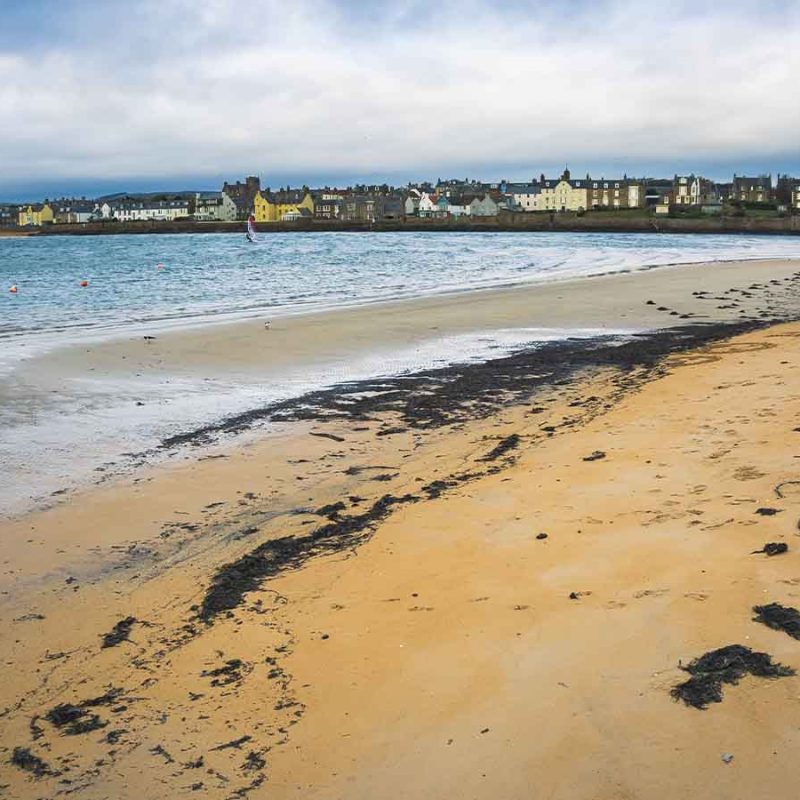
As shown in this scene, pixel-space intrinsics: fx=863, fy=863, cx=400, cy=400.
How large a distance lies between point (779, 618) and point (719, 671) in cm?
47

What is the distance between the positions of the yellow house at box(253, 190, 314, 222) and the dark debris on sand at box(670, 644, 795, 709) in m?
158

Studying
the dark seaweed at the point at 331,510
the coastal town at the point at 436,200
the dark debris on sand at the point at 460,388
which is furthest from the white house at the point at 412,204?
the dark seaweed at the point at 331,510

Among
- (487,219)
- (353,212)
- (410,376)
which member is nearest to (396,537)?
(410,376)

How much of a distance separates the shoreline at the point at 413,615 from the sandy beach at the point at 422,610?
0.01 meters

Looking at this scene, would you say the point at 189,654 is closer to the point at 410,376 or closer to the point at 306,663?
the point at 306,663

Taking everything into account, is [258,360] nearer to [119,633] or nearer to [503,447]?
[503,447]

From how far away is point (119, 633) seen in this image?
4.21m

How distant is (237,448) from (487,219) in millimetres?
121418

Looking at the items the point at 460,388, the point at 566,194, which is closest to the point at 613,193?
the point at 566,194

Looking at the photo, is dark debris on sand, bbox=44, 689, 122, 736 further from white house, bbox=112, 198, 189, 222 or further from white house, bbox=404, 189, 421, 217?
white house, bbox=112, 198, 189, 222

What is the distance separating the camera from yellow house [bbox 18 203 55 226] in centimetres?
17975

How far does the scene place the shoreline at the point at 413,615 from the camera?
2.97 meters

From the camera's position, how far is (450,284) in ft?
95.1

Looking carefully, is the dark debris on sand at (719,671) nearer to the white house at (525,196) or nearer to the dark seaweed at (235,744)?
the dark seaweed at (235,744)
